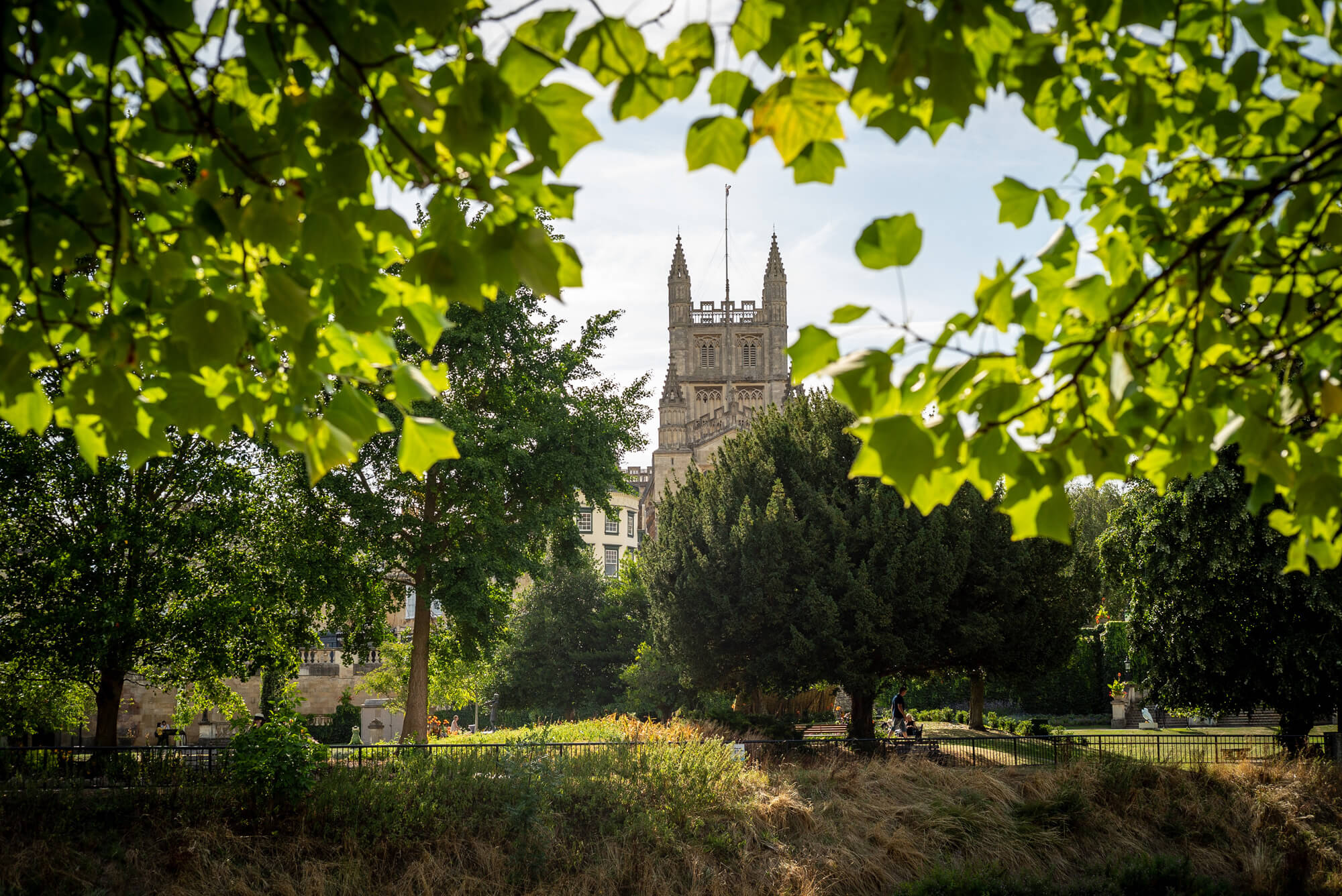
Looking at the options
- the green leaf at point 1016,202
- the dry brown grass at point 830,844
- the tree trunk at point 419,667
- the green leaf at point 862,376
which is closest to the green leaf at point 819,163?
the green leaf at point 862,376

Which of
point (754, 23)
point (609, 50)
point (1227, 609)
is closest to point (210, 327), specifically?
point (609, 50)

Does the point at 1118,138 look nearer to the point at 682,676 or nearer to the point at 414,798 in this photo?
the point at 414,798

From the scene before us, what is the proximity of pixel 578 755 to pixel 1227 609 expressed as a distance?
45.1ft

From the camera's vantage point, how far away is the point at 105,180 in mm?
3184

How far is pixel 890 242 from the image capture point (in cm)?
288

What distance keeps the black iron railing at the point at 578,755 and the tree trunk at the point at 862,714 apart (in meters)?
2.72

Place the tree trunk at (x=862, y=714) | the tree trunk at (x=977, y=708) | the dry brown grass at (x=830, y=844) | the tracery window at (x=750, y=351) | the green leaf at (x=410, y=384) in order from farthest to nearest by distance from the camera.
→ the tracery window at (x=750, y=351) → the tree trunk at (x=977, y=708) → the tree trunk at (x=862, y=714) → the dry brown grass at (x=830, y=844) → the green leaf at (x=410, y=384)

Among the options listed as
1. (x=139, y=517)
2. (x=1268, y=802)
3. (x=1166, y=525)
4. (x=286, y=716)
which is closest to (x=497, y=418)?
(x=139, y=517)

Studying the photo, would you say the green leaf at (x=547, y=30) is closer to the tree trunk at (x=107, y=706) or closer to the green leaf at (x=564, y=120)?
the green leaf at (x=564, y=120)

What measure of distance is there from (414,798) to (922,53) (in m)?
13.9

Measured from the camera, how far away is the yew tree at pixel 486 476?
2153 cm

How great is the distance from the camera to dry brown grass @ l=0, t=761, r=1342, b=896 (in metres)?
12.7

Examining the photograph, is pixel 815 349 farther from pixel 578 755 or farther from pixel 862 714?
pixel 862 714

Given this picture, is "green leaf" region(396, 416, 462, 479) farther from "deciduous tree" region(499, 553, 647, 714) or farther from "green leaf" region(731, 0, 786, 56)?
"deciduous tree" region(499, 553, 647, 714)
